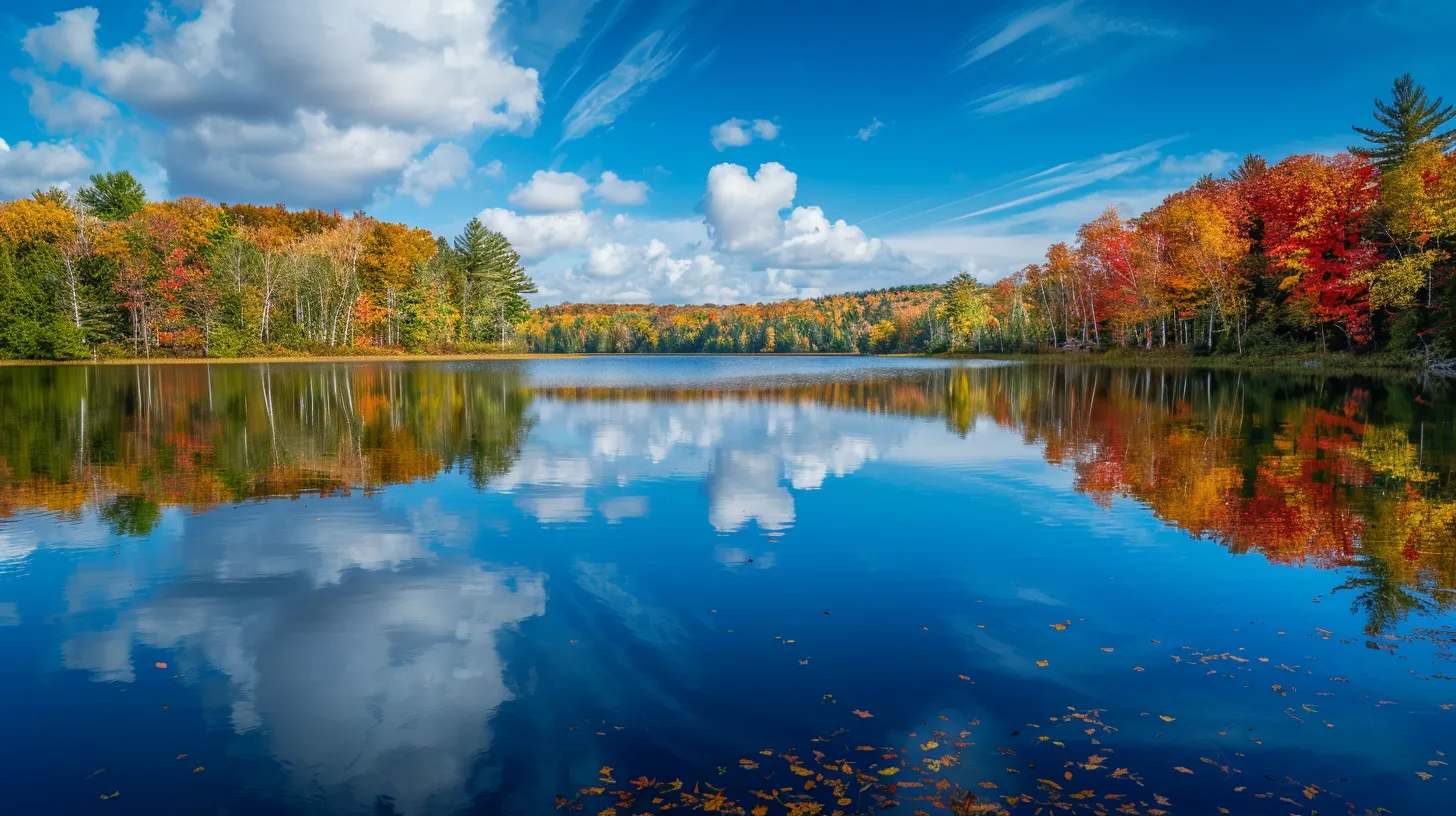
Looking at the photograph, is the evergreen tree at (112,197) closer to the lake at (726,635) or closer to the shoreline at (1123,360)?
the shoreline at (1123,360)

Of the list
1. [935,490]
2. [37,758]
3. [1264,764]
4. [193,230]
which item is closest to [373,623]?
[37,758]

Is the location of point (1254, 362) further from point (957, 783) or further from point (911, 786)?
point (911, 786)

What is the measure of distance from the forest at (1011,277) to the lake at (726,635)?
120ft

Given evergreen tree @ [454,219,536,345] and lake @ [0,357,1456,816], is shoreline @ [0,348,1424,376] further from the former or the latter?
lake @ [0,357,1456,816]

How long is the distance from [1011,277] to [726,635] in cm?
11208

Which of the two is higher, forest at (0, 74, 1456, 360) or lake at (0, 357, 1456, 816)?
forest at (0, 74, 1456, 360)

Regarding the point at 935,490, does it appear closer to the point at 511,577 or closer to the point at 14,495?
the point at 511,577

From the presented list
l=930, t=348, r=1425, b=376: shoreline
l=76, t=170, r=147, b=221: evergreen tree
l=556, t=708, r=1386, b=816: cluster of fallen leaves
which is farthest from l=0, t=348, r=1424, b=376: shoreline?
l=556, t=708, r=1386, b=816: cluster of fallen leaves

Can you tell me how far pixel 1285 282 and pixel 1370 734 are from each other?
175 ft

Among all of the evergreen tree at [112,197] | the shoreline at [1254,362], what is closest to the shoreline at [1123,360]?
the shoreline at [1254,362]

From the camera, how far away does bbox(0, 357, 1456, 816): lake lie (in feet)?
16.3

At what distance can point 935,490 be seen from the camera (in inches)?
558

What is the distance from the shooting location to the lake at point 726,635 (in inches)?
195

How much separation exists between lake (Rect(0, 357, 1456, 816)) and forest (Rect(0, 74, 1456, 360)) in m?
36.6
